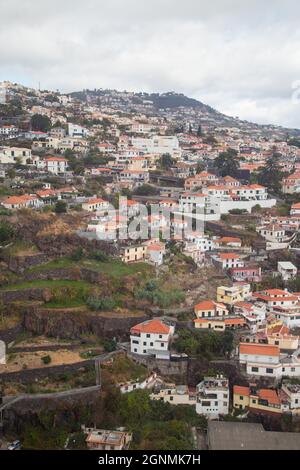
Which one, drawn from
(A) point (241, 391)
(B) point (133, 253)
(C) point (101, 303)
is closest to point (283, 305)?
(A) point (241, 391)

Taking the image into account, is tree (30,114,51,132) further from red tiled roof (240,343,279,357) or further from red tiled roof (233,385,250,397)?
red tiled roof (233,385,250,397)

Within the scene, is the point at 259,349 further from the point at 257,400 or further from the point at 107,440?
the point at 107,440

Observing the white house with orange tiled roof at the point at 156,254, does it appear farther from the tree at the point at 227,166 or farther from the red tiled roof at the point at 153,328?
the tree at the point at 227,166

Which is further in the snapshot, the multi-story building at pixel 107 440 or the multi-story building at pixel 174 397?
the multi-story building at pixel 174 397

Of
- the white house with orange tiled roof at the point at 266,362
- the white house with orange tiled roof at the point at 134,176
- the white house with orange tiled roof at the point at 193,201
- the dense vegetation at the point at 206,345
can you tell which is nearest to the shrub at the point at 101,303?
the dense vegetation at the point at 206,345

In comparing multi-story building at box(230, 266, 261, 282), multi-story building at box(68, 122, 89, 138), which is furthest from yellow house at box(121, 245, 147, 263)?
multi-story building at box(68, 122, 89, 138)

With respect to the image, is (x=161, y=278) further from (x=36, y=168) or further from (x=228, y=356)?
(x=36, y=168)
